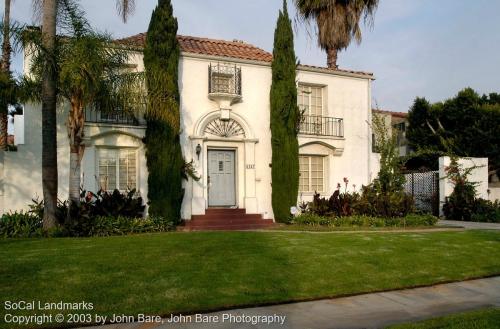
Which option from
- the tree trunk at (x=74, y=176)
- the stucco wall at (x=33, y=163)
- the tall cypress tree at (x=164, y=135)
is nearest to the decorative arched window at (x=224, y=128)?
the tall cypress tree at (x=164, y=135)

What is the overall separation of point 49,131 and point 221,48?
27.0ft

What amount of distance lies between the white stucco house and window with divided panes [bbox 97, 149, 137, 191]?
0.11ft

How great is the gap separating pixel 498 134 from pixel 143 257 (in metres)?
21.9

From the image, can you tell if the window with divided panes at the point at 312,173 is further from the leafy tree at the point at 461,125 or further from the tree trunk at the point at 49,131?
the tree trunk at the point at 49,131

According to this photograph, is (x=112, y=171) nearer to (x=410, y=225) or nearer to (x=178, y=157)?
(x=178, y=157)

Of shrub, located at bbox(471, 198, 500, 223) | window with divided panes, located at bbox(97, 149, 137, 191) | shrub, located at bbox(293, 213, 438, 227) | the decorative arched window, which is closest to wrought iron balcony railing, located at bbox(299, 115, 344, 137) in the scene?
the decorative arched window

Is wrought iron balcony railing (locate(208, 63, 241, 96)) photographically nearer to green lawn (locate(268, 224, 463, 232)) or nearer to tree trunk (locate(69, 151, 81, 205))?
green lawn (locate(268, 224, 463, 232))

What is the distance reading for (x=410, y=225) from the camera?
637 inches

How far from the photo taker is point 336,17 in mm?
21984

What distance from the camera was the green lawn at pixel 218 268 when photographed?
21.7 ft

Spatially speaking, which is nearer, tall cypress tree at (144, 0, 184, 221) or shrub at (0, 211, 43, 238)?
shrub at (0, 211, 43, 238)

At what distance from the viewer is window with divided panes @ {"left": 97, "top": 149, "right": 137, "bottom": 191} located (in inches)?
622

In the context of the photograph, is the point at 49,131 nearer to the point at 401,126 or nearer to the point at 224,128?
the point at 224,128

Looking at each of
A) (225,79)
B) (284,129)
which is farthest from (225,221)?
(225,79)
